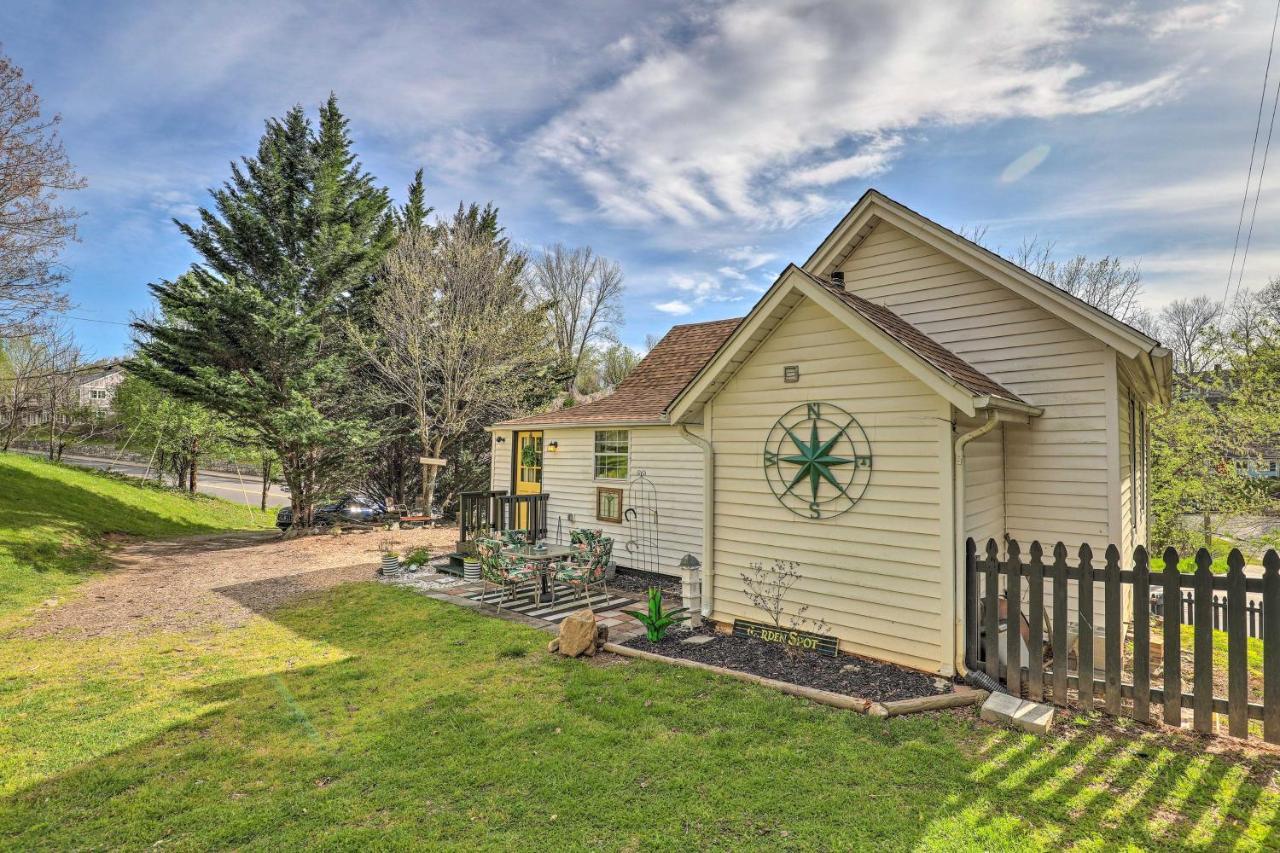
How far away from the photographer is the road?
29.3 meters

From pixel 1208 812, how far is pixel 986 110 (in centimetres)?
1190

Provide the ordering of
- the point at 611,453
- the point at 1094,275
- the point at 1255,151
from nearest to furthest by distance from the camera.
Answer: the point at 1255,151 < the point at 611,453 < the point at 1094,275

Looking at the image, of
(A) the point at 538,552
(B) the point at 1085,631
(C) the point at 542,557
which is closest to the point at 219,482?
(A) the point at 538,552

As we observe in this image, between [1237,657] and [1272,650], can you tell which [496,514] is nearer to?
[1237,657]

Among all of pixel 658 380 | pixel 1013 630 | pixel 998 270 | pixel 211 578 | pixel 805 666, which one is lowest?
pixel 211 578

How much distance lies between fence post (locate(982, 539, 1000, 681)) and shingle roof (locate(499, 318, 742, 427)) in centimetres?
614

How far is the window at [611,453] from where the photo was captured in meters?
11.0

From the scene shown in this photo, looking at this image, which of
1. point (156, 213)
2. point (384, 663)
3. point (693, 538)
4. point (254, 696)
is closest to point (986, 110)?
point (693, 538)

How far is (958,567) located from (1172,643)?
1.52m

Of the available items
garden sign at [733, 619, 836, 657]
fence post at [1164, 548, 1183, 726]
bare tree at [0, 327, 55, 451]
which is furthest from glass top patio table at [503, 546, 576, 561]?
bare tree at [0, 327, 55, 451]

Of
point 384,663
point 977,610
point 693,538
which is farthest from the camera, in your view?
point 693,538

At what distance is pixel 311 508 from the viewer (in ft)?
55.4

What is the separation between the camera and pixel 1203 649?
414cm

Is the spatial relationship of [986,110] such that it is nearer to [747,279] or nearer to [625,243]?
[747,279]
